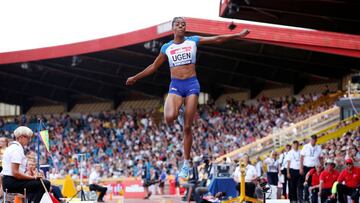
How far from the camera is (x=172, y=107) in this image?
12.5 m

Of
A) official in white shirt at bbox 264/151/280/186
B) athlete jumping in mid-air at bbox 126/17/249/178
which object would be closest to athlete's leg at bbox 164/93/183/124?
athlete jumping in mid-air at bbox 126/17/249/178

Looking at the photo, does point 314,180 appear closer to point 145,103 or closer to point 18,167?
point 18,167

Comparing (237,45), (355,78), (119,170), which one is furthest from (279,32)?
(119,170)

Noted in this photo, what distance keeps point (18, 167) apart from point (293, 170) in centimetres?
1090

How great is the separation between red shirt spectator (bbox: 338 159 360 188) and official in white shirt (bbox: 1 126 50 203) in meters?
8.53

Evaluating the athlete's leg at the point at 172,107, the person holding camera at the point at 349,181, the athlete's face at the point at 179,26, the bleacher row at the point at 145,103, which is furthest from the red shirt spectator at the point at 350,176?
the bleacher row at the point at 145,103

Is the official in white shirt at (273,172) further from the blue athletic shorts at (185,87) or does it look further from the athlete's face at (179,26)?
the athlete's face at (179,26)

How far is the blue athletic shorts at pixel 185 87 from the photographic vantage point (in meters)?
12.6

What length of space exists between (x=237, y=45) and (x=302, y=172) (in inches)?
772

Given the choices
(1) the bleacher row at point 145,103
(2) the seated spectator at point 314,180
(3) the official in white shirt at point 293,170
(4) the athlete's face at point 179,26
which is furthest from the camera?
(1) the bleacher row at point 145,103

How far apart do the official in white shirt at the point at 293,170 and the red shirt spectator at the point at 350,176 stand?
8.37 ft

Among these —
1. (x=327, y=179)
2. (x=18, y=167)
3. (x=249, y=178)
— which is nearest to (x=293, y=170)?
(x=249, y=178)

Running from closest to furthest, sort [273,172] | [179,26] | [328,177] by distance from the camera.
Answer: [179,26] < [328,177] < [273,172]

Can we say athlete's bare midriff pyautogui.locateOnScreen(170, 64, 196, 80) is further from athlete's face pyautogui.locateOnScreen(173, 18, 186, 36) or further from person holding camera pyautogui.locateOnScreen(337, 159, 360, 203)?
person holding camera pyautogui.locateOnScreen(337, 159, 360, 203)
